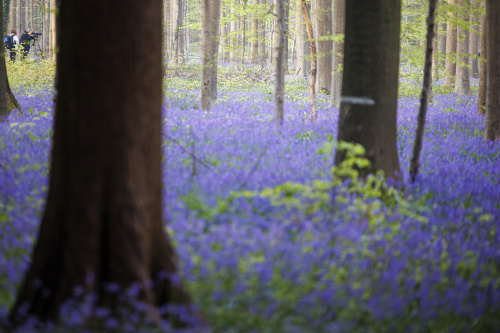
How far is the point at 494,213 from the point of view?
19.3 feet

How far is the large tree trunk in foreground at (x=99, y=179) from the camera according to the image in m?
3.07

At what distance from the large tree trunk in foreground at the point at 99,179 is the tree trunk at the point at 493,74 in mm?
9282

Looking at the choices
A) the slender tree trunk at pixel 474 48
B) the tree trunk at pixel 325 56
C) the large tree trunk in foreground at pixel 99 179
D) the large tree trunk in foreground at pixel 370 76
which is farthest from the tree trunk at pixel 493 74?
the slender tree trunk at pixel 474 48

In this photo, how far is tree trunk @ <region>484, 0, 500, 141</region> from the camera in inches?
396

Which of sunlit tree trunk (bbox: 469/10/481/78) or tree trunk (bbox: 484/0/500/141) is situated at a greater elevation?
sunlit tree trunk (bbox: 469/10/481/78)

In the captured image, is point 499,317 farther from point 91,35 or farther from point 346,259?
point 91,35

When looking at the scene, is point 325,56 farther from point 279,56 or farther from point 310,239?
point 310,239

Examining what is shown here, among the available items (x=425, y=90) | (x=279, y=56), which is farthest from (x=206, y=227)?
(x=279, y=56)

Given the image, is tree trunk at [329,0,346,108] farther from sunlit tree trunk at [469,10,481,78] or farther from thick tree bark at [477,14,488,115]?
sunlit tree trunk at [469,10,481,78]

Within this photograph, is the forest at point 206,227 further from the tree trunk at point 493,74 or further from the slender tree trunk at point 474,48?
the slender tree trunk at point 474,48

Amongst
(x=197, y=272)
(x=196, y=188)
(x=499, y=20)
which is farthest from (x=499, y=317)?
(x=499, y=20)

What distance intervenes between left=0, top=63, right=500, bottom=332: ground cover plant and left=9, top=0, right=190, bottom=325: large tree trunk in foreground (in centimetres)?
31

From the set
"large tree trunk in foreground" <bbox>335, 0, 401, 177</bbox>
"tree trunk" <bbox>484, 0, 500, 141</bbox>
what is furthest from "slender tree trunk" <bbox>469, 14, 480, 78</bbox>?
"large tree trunk in foreground" <bbox>335, 0, 401, 177</bbox>

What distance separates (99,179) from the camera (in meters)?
3.09
